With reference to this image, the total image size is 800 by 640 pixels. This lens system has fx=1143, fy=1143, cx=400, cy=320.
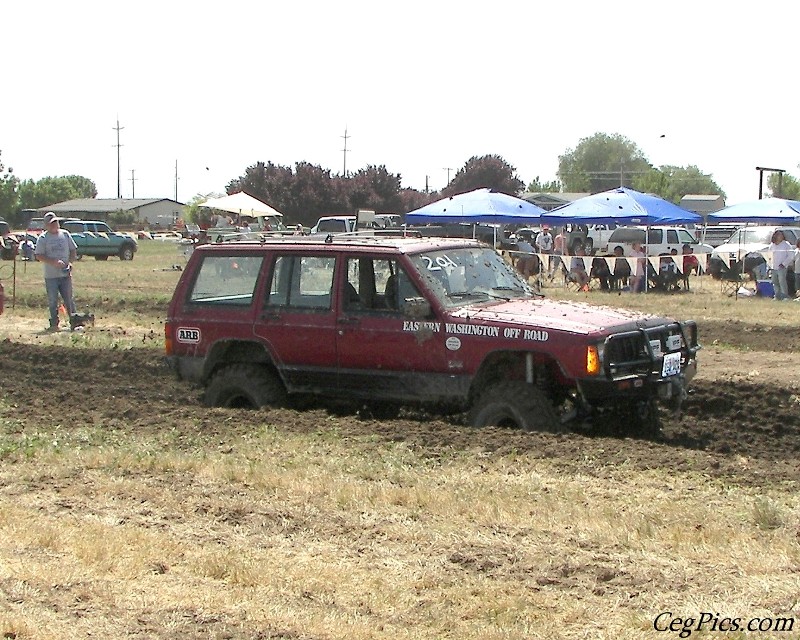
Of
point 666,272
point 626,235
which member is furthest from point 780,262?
point 626,235

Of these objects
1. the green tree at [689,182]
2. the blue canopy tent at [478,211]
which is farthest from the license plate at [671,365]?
the green tree at [689,182]

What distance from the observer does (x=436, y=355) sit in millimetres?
9078

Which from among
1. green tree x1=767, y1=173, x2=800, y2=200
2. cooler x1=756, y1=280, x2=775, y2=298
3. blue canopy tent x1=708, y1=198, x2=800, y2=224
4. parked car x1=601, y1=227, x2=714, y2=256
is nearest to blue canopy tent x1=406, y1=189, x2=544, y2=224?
blue canopy tent x1=708, y1=198, x2=800, y2=224

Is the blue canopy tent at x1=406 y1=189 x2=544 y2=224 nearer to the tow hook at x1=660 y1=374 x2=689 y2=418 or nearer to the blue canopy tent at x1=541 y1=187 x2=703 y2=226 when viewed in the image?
the blue canopy tent at x1=541 y1=187 x2=703 y2=226

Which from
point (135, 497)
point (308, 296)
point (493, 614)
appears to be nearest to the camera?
point (493, 614)

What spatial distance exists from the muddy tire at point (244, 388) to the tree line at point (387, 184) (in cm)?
5006

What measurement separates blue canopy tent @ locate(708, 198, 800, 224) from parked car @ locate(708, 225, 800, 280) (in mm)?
376

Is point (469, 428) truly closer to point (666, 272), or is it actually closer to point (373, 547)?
point (373, 547)

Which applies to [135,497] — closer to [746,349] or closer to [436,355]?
[436,355]

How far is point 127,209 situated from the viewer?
366ft

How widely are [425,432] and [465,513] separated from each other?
2.26 metres

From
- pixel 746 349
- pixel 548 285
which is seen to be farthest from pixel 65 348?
pixel 548 285

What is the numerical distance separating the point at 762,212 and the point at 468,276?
75.7ft

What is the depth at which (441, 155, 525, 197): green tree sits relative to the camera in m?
86.7
